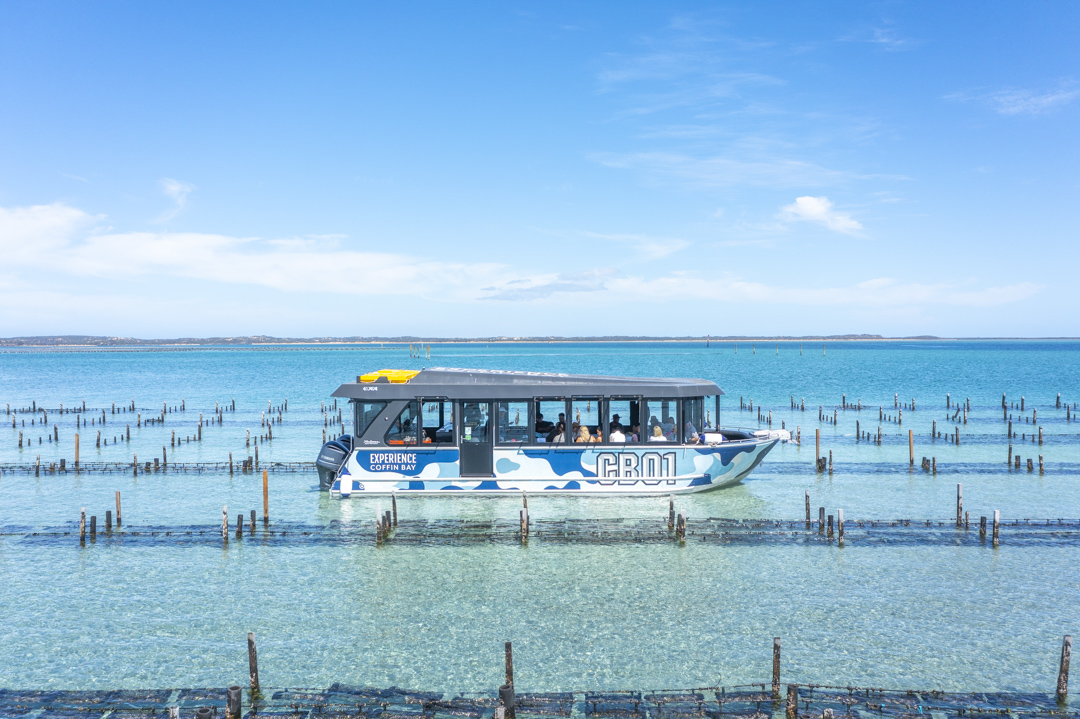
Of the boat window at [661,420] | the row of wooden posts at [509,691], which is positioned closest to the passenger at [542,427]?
the boat window at [661,420]

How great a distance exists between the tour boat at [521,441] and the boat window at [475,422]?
0.12ft

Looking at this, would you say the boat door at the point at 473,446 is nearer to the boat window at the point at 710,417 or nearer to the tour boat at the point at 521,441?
the tour boat at the point at 521,441

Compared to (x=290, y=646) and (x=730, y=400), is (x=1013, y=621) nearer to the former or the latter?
(x=290, y=646)

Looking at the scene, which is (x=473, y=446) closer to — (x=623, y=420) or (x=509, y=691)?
(x=623, y=420)

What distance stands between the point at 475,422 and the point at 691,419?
25.8ft

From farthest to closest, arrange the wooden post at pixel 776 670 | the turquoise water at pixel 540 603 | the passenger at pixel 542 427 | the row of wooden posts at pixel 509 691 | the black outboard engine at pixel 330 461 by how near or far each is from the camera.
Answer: the black outboard engine at pixel 330 461, the passenger at pixel 542 427, the turquoise water at pixel 540 603, the wooden post at pixel 776 670, the row of wooden posts at pixel 509 691

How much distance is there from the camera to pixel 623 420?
92.8 ft

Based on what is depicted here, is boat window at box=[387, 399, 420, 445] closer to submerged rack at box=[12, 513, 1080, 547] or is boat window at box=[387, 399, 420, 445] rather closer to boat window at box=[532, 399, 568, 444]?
submerged rack at box=[12, 513, 1080, 547]

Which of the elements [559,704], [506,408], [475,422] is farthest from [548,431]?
[559,704]

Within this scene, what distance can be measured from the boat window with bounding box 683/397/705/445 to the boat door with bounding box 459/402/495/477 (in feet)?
22.9

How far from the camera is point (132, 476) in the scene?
118 ft

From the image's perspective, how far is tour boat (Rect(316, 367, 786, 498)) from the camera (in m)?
27.5

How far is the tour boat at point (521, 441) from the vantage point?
27.5 m

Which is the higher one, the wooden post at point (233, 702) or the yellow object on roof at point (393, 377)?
the yellow object on roof at point (393, 377)
